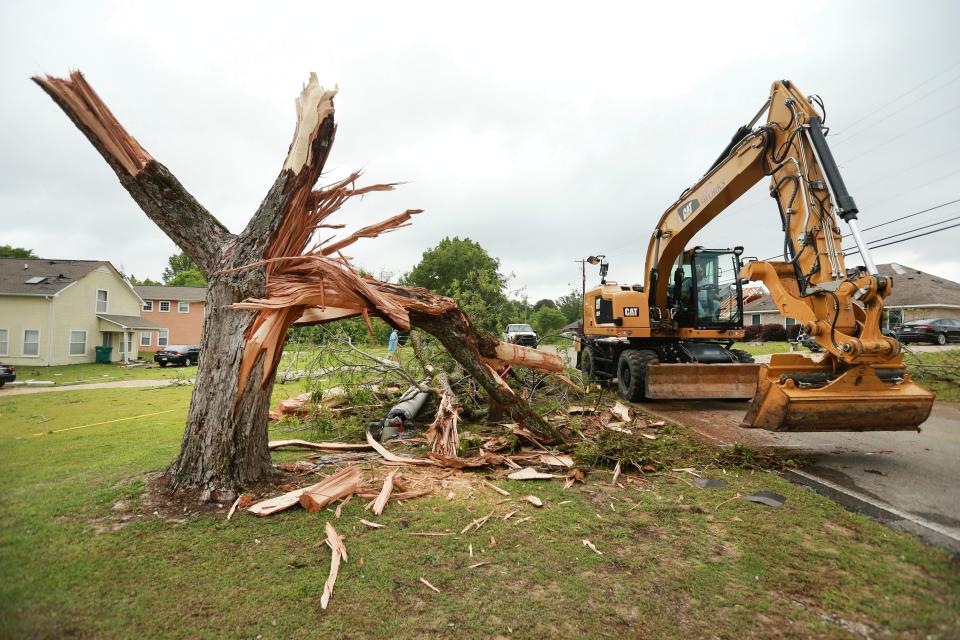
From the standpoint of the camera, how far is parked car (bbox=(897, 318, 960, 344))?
22125 mm

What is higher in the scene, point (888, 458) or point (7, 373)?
point (7, 373)

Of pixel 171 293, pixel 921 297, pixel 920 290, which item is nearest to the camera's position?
pixel 921 297

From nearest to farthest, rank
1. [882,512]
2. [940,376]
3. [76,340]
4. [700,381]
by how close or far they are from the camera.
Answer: [882,512], [700,381], [76,340], [940,376]

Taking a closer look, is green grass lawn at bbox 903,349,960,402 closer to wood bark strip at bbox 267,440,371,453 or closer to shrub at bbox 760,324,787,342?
wood bark strip at bbox 267,440,371,453

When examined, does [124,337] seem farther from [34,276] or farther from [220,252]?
[220,252]

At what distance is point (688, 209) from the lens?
9133 millimetres

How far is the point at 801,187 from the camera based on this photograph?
6199 mm

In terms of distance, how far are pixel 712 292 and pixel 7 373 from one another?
1061 centimetres

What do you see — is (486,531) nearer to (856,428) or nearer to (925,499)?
(925,499)

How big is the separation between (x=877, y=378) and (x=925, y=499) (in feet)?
4.58

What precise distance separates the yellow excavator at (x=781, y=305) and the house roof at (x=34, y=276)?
24.7 ft

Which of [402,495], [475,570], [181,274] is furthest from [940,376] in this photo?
[181,274]

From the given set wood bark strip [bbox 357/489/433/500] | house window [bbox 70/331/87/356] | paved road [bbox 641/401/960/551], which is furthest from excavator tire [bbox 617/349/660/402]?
house window [bbox 70/331/87/356]

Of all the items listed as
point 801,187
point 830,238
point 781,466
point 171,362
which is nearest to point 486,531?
point 781,466
